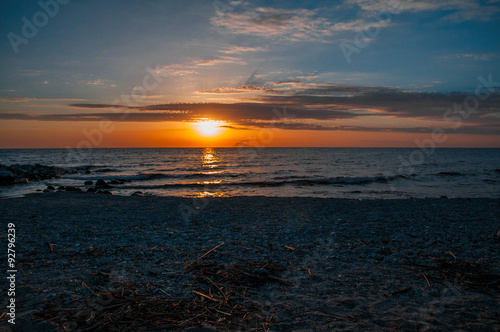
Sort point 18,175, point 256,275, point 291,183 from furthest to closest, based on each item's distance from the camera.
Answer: point 18,175 → point 291,183 → point 256,275

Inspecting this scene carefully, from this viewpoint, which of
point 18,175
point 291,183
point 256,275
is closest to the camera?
point 256,275

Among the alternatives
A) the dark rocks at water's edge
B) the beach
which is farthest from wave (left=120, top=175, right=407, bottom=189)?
the beach

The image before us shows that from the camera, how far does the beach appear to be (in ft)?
14.3

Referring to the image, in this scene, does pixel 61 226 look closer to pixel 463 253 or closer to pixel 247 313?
pixel 247 313

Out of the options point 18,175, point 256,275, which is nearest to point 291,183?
point 256,275

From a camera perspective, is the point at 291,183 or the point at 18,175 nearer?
the point at 291,183

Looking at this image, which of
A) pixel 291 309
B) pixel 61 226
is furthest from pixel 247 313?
pixel 61 226

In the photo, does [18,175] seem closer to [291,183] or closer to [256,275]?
[291,183]

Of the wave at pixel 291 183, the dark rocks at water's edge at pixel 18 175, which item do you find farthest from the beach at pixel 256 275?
the dark rocks at water's edge at pixel 18 175

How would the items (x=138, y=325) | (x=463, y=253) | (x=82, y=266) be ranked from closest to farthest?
(x=138, y=325), (x=82, y=266), (x=463, y=253)

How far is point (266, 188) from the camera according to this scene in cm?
2831

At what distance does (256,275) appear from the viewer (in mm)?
5910

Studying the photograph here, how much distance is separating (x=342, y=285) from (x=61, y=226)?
9.62m

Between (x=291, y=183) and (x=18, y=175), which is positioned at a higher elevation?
(x=18, y=175)
